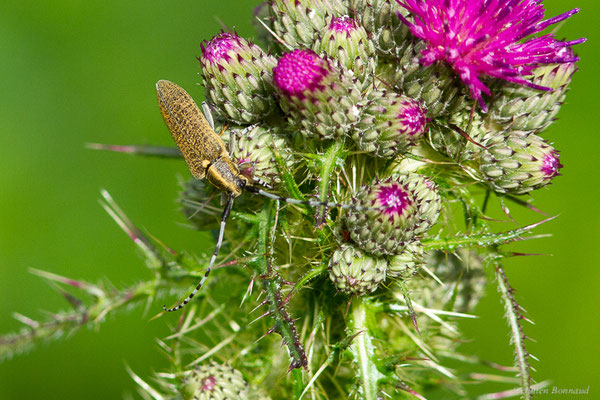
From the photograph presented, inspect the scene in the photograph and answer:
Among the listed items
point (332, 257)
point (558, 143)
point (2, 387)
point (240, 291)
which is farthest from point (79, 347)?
point (558, 143)

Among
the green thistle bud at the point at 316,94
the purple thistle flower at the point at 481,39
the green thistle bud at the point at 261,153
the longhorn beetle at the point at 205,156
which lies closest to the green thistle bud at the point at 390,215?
the longhorn beetle at the point at 205,156

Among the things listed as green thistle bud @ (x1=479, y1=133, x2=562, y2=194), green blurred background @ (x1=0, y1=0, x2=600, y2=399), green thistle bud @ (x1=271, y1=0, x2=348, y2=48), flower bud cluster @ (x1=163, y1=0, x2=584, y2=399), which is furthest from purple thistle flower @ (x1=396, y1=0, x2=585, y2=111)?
green blurred background @ (x1=0, y1=0, x2=600, y2=399)

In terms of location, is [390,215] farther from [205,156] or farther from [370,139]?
[205,156]

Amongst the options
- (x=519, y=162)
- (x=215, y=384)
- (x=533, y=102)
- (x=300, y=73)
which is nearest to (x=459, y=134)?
(x=519, y=162)

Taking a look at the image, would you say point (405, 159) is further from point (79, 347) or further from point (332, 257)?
point (79, 347)

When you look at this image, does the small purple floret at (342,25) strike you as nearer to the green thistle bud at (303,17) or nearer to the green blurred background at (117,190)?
the green thistle bud at (303,17)

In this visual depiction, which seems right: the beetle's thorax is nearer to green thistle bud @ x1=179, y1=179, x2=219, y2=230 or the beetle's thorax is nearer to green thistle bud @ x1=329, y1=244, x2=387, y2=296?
green thistle bud @ x1=179, y1=179, x2=219, y2=230
